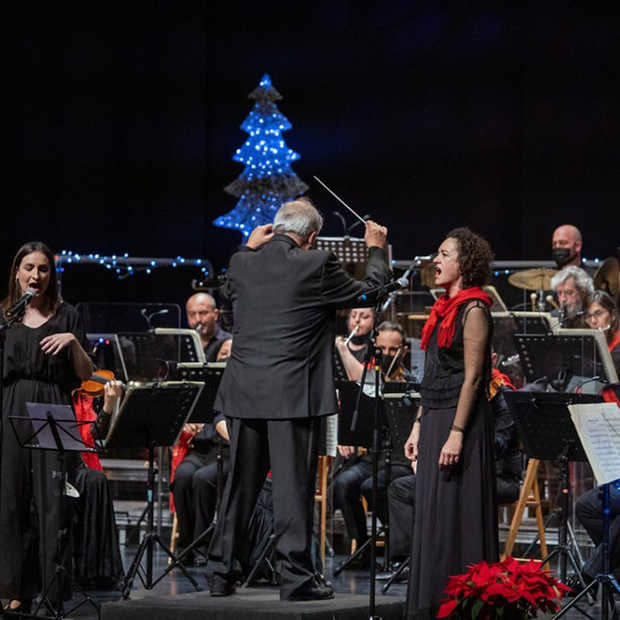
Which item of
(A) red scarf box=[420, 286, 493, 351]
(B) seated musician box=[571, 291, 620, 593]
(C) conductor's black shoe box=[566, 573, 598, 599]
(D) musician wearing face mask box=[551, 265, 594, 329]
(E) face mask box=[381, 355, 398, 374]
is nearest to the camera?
(A) red scarf box=[420, 286, 493, 351]

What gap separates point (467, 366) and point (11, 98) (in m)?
5.87

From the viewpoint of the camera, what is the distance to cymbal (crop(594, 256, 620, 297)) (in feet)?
29.1

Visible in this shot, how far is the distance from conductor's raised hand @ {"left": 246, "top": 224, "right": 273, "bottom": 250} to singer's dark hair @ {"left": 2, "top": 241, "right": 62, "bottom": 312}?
3.52 ft

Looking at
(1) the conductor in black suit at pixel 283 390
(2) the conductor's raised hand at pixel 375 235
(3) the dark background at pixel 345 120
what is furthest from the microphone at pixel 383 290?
(3) the dark background at pixel 345 120

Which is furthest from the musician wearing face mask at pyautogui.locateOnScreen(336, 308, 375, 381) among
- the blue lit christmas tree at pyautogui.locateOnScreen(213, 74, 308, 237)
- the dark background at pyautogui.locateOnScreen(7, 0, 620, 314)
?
the blue lit christmas tree at pyautogui.locateOnScreen(213, 74, 308, 237)

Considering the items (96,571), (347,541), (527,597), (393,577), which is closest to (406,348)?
(347,541)

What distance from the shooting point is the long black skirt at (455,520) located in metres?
5.00

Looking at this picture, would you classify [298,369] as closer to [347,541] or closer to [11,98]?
[347,541]

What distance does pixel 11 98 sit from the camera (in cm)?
969

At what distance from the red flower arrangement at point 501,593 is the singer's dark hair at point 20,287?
2.47 metres

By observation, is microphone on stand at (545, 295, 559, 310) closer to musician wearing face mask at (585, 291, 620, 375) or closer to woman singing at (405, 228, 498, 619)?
musician wearing face mask at (585, 291, 620, 375)

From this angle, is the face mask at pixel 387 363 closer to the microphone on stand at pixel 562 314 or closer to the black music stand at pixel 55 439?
the microphone on stand at pixel 562 314

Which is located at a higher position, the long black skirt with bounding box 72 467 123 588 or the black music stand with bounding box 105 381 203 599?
the black music stand with bounding box 105 381 203 599

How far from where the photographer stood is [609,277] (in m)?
8.95
